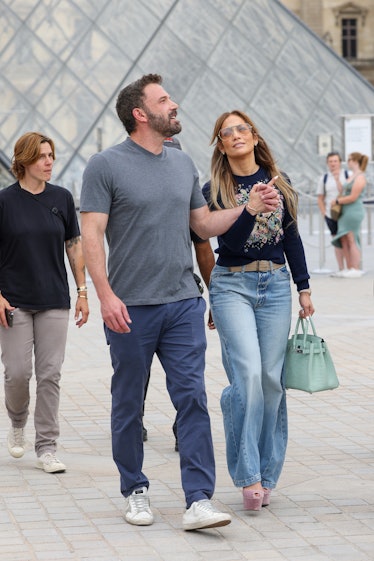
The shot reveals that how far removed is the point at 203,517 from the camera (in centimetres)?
479

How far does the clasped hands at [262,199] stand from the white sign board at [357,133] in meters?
18.6

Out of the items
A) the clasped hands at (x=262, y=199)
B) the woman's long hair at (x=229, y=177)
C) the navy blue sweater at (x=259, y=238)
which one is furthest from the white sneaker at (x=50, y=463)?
the clasped hands at (x=262, y=199)

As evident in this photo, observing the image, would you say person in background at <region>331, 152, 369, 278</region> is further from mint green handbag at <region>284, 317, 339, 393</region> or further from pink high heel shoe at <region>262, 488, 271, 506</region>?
pink high heel shoe at <region>262, 488, 271, 506</region>

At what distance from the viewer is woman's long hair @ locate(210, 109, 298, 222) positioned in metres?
5.29

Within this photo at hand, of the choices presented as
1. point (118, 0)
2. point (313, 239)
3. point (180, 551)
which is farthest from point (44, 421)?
point (118, 0)

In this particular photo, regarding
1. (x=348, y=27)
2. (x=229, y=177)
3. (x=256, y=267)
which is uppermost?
(x=348, y=27)

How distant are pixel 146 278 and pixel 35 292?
105 centimetres

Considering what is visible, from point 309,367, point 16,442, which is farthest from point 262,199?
point 16,442

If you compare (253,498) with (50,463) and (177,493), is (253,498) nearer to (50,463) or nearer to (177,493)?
(177,493)

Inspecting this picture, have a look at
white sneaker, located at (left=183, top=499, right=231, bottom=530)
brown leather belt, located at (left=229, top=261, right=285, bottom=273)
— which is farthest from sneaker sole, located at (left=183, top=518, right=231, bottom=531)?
brown leather belt, located at (left=229, top=261, right=285, bottom=273)

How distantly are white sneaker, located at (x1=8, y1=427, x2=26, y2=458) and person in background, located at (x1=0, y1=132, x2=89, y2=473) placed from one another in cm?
14

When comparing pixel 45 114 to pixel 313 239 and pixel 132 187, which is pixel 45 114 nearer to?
pixel 313 239

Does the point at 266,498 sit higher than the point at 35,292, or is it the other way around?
the point at 35,292

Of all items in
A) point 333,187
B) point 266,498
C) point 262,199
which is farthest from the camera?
point 333,187
